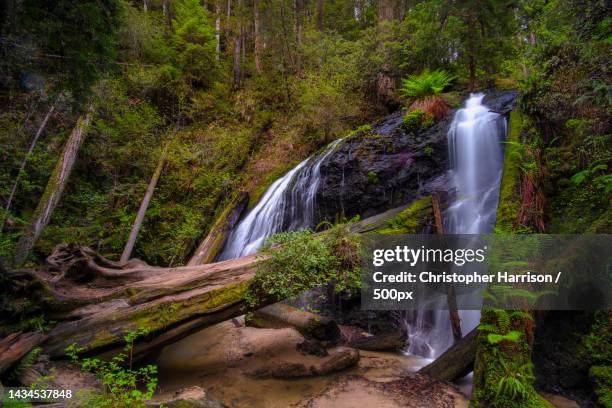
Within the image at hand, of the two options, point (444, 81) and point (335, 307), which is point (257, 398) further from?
point (444, 81)

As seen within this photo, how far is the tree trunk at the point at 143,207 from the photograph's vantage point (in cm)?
1052

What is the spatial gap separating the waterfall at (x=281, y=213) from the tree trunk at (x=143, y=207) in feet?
10.6

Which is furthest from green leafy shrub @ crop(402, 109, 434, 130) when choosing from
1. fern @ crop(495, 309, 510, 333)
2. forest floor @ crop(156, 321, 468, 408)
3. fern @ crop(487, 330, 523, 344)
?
fern @ crop(487, 330, 523, 344)

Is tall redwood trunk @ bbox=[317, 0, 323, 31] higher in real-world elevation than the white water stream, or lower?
higher

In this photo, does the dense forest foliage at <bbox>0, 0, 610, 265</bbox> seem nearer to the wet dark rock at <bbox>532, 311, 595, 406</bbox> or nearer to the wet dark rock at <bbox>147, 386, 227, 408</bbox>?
the wet dark rock at <bbox>532, 311, 595, 406</bbox>

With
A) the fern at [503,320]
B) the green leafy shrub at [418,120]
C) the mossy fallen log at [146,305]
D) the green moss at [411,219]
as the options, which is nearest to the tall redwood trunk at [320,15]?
the green leafy shrub at [418,120]

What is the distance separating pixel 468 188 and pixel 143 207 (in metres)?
10.3

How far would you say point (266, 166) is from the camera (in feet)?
42.8

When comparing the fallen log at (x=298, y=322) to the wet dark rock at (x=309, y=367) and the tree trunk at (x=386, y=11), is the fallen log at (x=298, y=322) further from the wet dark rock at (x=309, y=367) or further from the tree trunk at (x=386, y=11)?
the tree trunk at (x=386, y=11)

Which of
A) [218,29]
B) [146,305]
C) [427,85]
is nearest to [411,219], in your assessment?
[146,305]

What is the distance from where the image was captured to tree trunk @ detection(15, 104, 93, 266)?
8320mm

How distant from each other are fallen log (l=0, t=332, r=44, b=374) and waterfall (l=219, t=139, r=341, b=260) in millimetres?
5120

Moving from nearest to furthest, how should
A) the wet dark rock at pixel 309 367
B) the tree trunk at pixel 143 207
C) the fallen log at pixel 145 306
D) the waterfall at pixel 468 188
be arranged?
the fallen log at pixel 145 306 < the wet dark rock at pixel 309 367 < the waterfall at pixel 468 188 < the tree trunk at pixel 143 207

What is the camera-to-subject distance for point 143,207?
1169 cm
